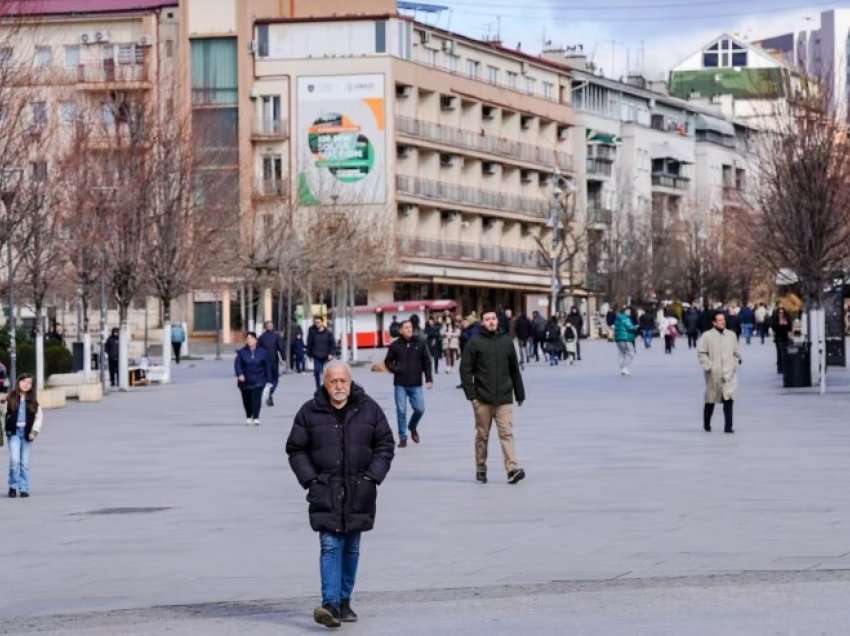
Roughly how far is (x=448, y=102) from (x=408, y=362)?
77.5m

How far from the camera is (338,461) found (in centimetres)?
1130

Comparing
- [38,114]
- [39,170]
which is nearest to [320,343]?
[39,170]

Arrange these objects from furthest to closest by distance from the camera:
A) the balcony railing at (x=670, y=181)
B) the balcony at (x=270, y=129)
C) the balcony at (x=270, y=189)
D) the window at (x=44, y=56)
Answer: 1. the balcony railing at (x=670, y=181)
2. the balcony at (x=270, y=129)
3. the balcony at (x=270, y=189)
4. the window at (x=44, y=56)

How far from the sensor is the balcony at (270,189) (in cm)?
8398

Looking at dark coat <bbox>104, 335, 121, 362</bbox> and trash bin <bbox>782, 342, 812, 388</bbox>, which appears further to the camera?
dark coat <bbox>104, 335, 121, 362</bbox>

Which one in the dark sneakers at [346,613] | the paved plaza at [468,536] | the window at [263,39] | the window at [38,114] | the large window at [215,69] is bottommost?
the paved plaza at [468,536]

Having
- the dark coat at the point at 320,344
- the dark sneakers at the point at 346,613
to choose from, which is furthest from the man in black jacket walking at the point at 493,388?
the dark coat at the point at 320,344

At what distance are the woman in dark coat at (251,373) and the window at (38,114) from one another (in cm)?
1326

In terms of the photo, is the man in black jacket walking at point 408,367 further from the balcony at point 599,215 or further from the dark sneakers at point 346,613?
the balcony at point 599,215

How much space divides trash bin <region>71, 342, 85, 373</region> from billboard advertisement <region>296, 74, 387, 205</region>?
43.3 meters

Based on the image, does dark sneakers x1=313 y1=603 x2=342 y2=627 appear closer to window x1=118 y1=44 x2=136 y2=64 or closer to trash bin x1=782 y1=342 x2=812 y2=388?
trash bin x1=782 y1=342 x2=812 y2=388

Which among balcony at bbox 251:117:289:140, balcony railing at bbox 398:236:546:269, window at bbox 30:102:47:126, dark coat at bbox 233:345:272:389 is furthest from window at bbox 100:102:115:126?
balcony at bbox 251:117:289:140

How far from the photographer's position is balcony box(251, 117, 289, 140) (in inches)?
3772

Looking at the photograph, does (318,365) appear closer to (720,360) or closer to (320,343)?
(320,343)
